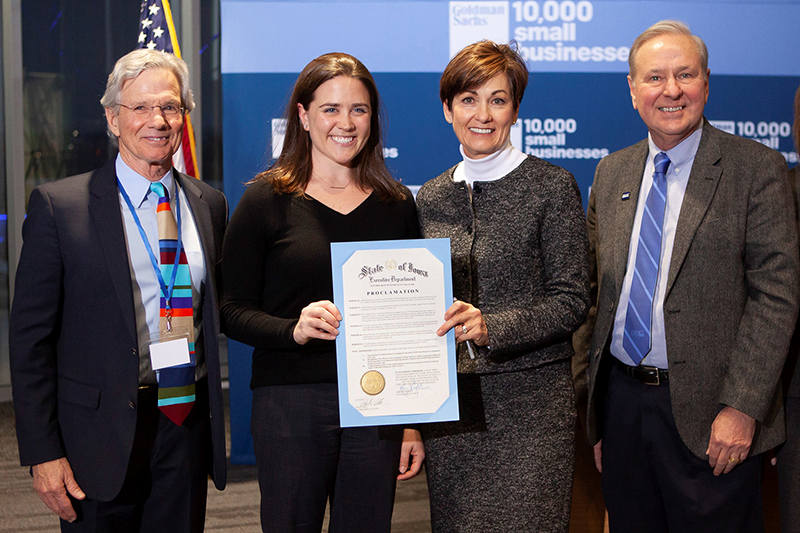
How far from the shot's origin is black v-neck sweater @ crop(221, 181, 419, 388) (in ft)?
5.93

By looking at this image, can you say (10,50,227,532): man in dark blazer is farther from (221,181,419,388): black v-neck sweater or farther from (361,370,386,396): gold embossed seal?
(361,370,386,396): gold embossed seal

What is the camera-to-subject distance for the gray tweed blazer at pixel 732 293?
1874 millimetres

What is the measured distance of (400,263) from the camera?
5.44ft

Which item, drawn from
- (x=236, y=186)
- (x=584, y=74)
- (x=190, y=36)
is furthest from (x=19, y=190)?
(x=584, y=74)

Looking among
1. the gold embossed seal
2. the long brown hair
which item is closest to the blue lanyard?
the long brown hair

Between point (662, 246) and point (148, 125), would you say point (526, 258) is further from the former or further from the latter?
point (148, 125)

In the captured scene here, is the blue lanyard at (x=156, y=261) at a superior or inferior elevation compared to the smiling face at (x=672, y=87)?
inferior

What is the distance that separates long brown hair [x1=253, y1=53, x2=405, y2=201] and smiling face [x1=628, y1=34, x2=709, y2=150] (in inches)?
33.2

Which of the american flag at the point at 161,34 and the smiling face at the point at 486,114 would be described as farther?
the american flag at the point at 161,34

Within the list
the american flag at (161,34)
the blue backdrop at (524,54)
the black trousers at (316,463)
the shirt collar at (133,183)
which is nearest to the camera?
the black trousers at (316,463)

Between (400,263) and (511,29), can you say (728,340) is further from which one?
(511,29)

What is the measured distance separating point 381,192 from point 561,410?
84 centimetres
